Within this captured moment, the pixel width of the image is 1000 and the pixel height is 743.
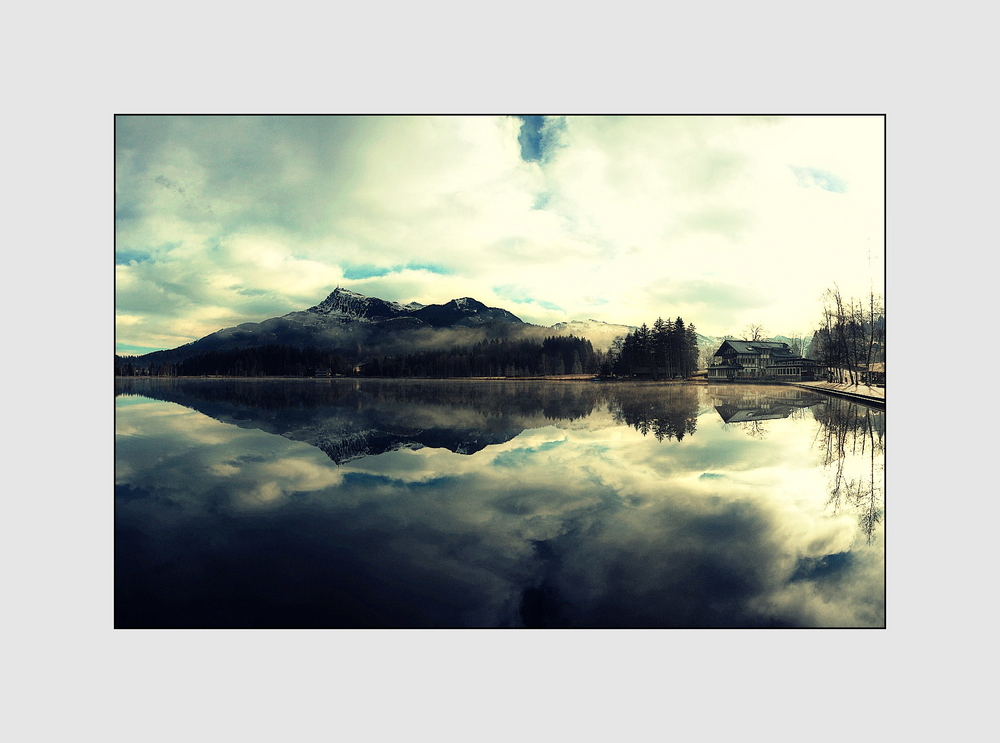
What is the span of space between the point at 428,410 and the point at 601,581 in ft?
51.1

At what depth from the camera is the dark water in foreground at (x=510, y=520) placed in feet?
26.0

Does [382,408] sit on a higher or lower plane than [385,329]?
lower

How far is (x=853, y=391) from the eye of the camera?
49.1 feet

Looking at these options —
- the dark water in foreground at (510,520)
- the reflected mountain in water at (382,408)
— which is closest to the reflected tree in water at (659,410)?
the dark water in foreground at (510,520)

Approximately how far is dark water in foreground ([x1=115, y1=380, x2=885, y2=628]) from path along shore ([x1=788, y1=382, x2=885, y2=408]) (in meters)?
0.47

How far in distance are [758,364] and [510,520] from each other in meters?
12.2

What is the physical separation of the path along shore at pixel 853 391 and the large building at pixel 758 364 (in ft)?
2.19

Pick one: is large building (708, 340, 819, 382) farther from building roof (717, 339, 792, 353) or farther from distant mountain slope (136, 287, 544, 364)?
distant mountain slope (136, 287, 544, 364)

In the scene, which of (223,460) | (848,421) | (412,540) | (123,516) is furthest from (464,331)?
(848,421)

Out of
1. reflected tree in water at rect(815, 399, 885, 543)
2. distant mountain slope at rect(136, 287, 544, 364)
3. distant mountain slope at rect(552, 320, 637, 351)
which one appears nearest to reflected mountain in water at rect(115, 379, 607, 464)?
distant mountain slope at rect(136, 287, 544, 364)

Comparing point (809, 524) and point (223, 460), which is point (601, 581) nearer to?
point (809, 524)

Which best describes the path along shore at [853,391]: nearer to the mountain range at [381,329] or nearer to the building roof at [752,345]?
the building roof at [752,345]

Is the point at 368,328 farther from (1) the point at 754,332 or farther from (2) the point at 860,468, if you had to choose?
(2) the point at 860,468

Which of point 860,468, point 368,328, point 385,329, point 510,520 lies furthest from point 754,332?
point 368,328
